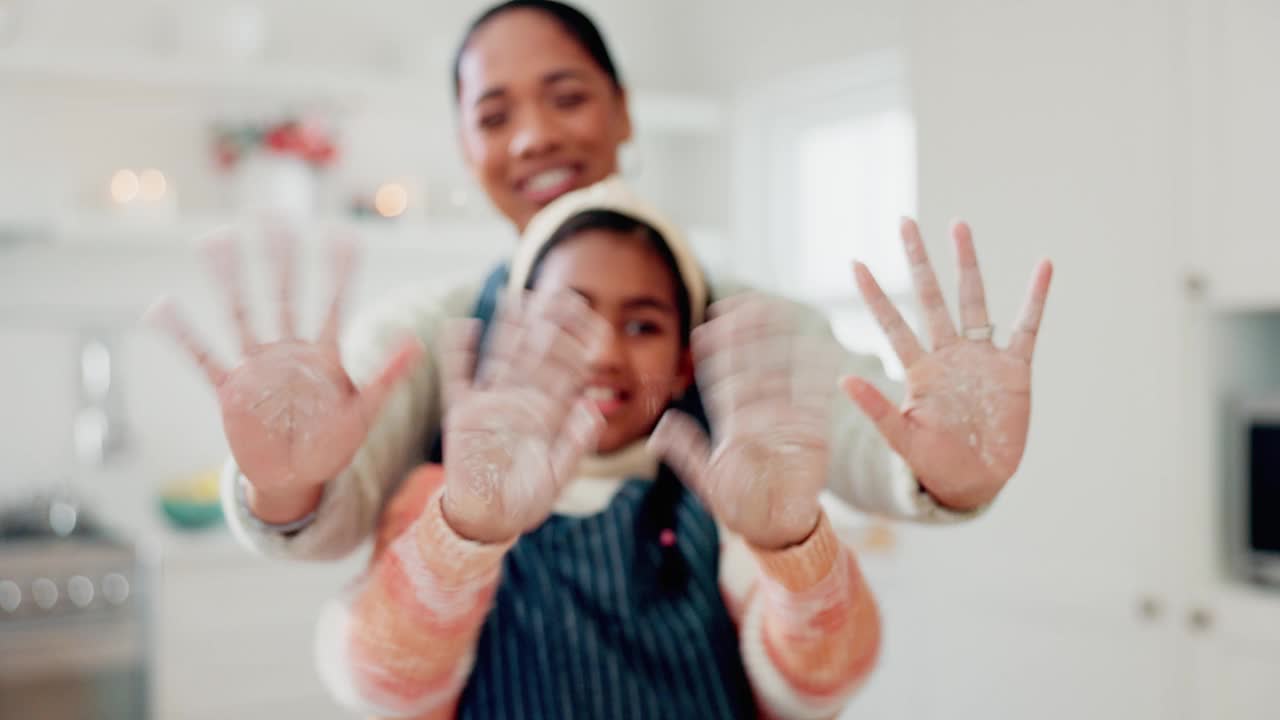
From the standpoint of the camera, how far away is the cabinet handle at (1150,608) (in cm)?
152

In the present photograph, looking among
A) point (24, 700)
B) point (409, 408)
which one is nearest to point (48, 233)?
point (24, 700)

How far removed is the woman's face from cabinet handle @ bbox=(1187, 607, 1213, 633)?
0.97m

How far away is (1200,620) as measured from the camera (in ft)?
4.88

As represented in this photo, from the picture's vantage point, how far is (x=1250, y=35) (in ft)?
4.57

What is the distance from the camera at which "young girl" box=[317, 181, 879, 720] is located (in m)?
0.61

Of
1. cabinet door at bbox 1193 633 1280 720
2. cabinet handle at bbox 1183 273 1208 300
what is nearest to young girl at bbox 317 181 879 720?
cabinet door at bbox 1193 633 1280 720

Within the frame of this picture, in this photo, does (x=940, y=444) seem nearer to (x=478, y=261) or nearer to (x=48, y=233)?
(x=48, y=233)

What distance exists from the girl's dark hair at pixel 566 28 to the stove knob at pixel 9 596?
4.86 feet

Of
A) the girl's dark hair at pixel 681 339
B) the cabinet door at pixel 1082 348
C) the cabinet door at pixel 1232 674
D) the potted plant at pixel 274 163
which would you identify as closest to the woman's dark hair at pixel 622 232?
the girl's dark hair at pixel 681 339

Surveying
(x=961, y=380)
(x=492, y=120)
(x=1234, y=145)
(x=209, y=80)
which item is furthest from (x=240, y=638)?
(x=961, y=380)

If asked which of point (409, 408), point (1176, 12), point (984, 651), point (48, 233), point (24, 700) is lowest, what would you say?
point (24, 700)

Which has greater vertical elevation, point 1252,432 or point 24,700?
point 1252,432

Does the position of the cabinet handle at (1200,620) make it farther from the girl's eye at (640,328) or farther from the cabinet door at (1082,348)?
the girl's eye at (640,328)

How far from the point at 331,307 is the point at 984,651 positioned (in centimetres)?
113
